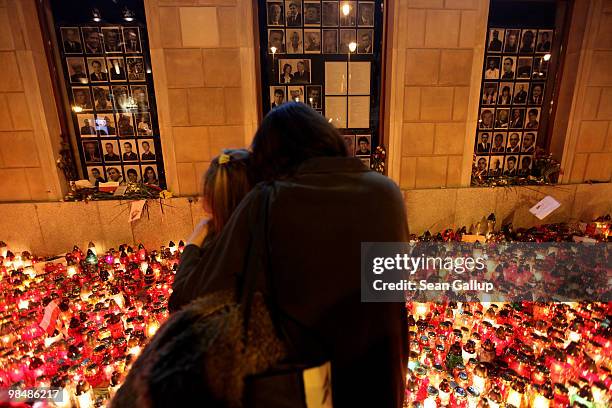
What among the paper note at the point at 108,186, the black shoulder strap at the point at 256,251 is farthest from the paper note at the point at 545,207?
the paper note at the point at 108,186

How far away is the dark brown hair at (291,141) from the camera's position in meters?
1.08

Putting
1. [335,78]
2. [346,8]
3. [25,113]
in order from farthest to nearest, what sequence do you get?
[335,78] < [346,8] < [25,113]

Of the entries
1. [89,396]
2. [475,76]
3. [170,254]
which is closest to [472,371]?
[89,396]

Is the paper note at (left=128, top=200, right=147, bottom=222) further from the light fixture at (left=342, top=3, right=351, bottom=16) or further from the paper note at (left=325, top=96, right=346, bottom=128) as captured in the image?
the light fixture at (left=342, top=3, right=351, bottom=16)

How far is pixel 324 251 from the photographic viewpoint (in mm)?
956

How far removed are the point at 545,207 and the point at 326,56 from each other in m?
3.24

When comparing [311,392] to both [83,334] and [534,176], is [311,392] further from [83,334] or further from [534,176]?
[534,176]

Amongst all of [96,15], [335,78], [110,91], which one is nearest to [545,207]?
[335,78]

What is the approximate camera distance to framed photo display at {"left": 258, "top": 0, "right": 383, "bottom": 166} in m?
3.79

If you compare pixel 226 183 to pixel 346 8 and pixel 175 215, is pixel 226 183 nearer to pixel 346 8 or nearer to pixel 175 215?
pixel 175 215

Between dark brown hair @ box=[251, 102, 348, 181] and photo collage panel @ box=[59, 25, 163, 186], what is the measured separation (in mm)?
3364

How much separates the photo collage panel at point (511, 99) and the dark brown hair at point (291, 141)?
13.0 feet

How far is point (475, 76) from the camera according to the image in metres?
3.89

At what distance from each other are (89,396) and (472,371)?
7.13 ft
